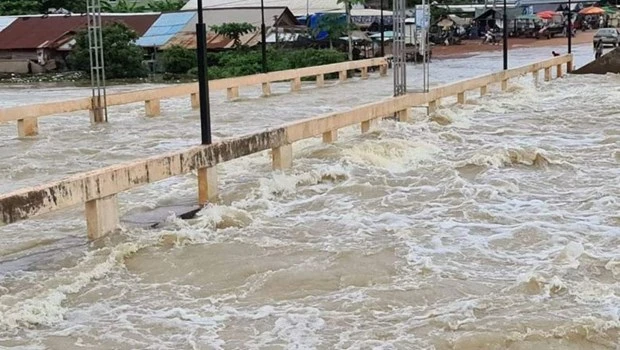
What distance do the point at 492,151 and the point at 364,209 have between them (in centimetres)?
388

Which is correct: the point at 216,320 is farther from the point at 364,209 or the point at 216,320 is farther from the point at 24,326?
the point at 364,209

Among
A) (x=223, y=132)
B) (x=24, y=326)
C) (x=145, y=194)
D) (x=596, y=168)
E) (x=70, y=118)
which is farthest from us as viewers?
(x=70, y=118)

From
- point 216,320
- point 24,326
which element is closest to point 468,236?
point 216,320

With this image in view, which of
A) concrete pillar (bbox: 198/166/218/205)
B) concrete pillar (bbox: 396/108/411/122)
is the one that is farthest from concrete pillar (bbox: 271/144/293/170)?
concrete pillar (bbox: 396/108/411/122)

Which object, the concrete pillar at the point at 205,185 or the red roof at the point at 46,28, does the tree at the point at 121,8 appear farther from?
the concrete pillar at the point at 205,185

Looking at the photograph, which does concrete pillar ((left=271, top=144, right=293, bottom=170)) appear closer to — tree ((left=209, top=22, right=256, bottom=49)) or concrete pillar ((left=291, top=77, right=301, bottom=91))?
concrete pillar ((left=291, top=77, right=301, bottom=91))

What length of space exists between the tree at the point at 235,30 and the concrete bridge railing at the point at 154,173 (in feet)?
88.5

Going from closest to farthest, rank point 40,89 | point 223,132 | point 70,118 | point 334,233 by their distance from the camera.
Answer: point 334,233 < point 223,132 < point 70,118 < point 40,89

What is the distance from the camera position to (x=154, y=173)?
975 centimetres

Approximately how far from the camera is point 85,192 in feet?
28.3

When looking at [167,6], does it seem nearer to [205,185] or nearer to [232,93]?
[232,93]

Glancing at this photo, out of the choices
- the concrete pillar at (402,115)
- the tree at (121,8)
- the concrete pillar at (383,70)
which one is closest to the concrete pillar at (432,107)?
the concrete pillar at (402,115)

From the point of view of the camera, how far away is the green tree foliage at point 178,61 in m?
41.5

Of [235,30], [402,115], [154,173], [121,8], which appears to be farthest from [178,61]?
[154,173]
